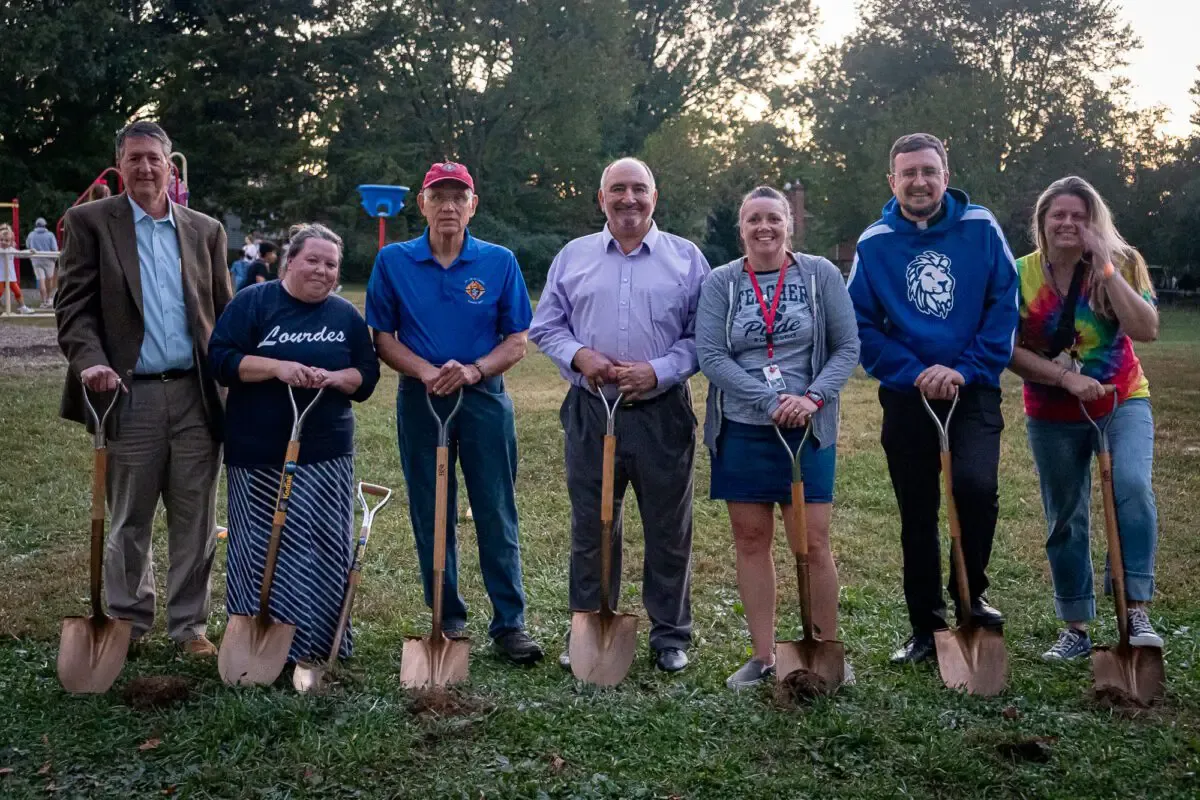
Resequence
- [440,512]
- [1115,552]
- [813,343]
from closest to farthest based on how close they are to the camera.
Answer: [1115,552] → [813,343] → [440,512]

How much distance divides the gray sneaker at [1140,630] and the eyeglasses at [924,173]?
1910mm

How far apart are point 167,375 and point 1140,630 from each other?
401 centimetres

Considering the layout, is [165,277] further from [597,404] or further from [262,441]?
[597,404]

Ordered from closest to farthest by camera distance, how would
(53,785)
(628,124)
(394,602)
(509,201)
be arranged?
(53,785), (394,602), (509,201), (628,124)

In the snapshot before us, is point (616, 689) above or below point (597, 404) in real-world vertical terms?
below

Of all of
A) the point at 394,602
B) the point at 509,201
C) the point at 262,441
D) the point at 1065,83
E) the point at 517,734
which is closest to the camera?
the point at 517,734

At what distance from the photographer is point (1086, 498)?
4.66m

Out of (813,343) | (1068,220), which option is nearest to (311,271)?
(813,343)

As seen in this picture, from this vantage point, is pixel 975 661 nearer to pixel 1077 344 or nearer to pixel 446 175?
pixel 1077 344

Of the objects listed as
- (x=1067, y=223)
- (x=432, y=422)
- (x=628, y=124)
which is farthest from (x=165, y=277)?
(x=628, y=124)

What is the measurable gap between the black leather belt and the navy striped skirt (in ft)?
1.53

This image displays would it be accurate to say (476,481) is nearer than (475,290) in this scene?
No

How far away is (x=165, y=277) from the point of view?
15.0 feet

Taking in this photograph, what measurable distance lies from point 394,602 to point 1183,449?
7.32m
